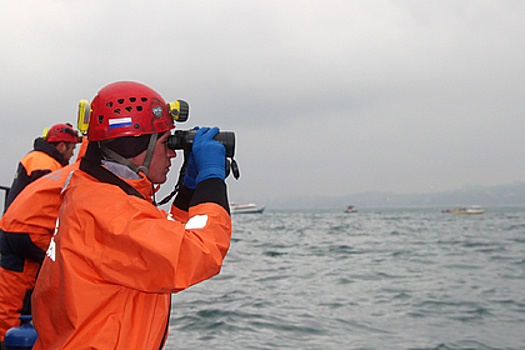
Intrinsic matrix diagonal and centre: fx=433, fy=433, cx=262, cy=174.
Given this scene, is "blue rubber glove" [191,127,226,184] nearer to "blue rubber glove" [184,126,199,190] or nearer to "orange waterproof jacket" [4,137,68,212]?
"blue rubber glove" [184,126,199,190]

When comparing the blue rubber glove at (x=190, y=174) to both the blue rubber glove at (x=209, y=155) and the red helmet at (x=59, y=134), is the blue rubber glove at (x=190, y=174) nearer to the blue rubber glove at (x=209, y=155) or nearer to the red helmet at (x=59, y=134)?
the blue rubber glove at (x=209, y=155)

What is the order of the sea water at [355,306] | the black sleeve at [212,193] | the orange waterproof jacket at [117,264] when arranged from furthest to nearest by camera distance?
1. the sea water at [355,306]
2. the black sleeve at [212,193]
3. the orange waterproof jacket at [117,264]

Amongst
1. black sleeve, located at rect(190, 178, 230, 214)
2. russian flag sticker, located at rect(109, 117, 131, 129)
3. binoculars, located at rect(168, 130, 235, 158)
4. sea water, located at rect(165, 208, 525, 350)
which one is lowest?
sea water, located at rect(165, 208, 525, 350)

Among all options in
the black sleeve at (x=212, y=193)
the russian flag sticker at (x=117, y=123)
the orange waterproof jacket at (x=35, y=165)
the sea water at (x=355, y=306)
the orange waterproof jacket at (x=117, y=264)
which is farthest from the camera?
the sea water at (x=355, y=306)

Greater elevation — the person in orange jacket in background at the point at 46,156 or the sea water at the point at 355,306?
the person in orange jacket in background at the point at 46,156

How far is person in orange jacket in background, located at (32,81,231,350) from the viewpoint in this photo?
174 centimetres

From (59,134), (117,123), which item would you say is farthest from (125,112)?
(59,134)

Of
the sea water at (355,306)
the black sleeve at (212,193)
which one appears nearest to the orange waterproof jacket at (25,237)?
the black sleeve at (212,193)

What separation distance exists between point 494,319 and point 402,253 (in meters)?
11.8

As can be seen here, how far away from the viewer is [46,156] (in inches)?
195

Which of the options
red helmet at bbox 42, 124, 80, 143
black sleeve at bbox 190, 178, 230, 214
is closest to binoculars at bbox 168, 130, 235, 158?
black sleeve at bbox 190, 178, 230, 214

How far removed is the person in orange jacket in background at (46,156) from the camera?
4797 mm

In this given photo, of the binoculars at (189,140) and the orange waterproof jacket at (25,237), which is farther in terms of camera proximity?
the orange waterproof jacket at (25,237)

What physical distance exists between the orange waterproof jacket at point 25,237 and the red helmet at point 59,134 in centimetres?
171
